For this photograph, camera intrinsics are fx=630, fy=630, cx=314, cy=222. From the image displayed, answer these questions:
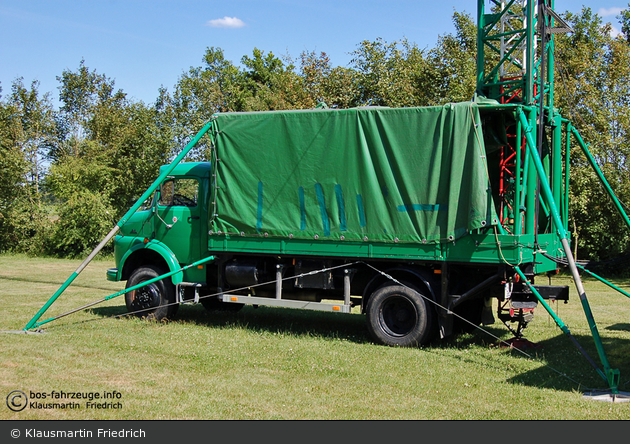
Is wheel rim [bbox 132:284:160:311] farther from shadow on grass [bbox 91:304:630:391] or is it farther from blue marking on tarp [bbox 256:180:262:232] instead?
blue marking on tarp [bbox 256:180:262:232]

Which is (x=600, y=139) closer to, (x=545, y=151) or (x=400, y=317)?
(x=545, y=151)

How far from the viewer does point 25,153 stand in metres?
33.2

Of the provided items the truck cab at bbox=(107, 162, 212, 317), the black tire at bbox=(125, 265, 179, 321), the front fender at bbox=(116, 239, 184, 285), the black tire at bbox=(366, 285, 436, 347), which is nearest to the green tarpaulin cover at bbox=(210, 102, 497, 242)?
the truck cab at bbox=(107, 162, 212, 317)

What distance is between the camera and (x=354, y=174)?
375 inches

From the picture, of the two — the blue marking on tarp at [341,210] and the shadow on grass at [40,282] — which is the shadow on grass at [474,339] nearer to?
the blue marking on tarp at [341,210]

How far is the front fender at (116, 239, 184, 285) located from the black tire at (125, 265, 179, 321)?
1.07ft

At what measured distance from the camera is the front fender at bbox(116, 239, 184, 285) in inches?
424

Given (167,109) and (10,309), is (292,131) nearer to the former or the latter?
(10,309)

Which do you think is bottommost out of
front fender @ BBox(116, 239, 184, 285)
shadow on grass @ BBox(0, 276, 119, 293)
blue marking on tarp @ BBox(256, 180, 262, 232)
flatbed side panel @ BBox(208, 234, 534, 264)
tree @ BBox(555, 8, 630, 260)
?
shadow on grass @ BBox(0, 276, 119, 293)

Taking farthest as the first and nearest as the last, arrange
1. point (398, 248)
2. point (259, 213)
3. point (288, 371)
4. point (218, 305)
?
point (218, 305)
point (259, 213)
point (398, 248)
point (288, 371)

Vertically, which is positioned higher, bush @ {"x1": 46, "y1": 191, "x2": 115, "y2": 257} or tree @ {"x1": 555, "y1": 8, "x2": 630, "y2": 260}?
tree @ {"x1": 555, "y1": 8, "x2": 630, "y2": 260}

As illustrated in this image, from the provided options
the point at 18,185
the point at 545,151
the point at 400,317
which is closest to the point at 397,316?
the point at 400,317

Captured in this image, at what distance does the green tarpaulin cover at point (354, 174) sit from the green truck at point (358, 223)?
2 cm

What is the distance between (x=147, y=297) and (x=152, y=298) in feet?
0.32
